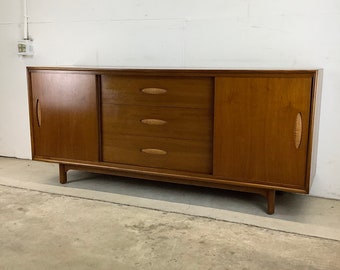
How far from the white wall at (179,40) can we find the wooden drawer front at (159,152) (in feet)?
2.23

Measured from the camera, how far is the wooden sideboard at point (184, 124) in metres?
A: 2.06

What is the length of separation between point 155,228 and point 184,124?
66 cm

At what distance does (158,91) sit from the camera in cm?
235

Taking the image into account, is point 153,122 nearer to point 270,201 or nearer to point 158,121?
point 158,121

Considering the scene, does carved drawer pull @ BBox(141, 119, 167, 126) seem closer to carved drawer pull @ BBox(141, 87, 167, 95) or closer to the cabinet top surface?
carved drawer pull @ BBox(141, 87, 167, 95)

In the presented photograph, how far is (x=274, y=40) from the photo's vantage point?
2.51m

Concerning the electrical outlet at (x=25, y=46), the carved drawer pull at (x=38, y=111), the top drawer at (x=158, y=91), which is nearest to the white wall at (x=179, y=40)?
the electrical outlet at (x=25, y=46)

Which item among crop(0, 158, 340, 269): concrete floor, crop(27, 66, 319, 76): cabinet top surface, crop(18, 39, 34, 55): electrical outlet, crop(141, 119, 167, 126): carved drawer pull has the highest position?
crop(18, 39, 34, 55): electrical outlet

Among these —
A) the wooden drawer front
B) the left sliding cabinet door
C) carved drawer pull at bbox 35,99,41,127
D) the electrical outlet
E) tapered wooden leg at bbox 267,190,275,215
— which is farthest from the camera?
the electrical outlet

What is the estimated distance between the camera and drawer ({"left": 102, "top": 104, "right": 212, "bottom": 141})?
229 cm

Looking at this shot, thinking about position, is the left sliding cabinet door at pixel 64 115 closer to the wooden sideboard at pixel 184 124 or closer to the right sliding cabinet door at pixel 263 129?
the wooden sideboard at pixel 184 124

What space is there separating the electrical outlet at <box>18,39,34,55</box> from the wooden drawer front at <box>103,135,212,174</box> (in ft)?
4.12

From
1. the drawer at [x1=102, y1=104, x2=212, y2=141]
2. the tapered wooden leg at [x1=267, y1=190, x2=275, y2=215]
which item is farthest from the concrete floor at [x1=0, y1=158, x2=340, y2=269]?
the drawer at [x1=102, y1=104, x2=212, y2=141]

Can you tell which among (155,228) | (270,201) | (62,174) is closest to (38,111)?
(62,174)
